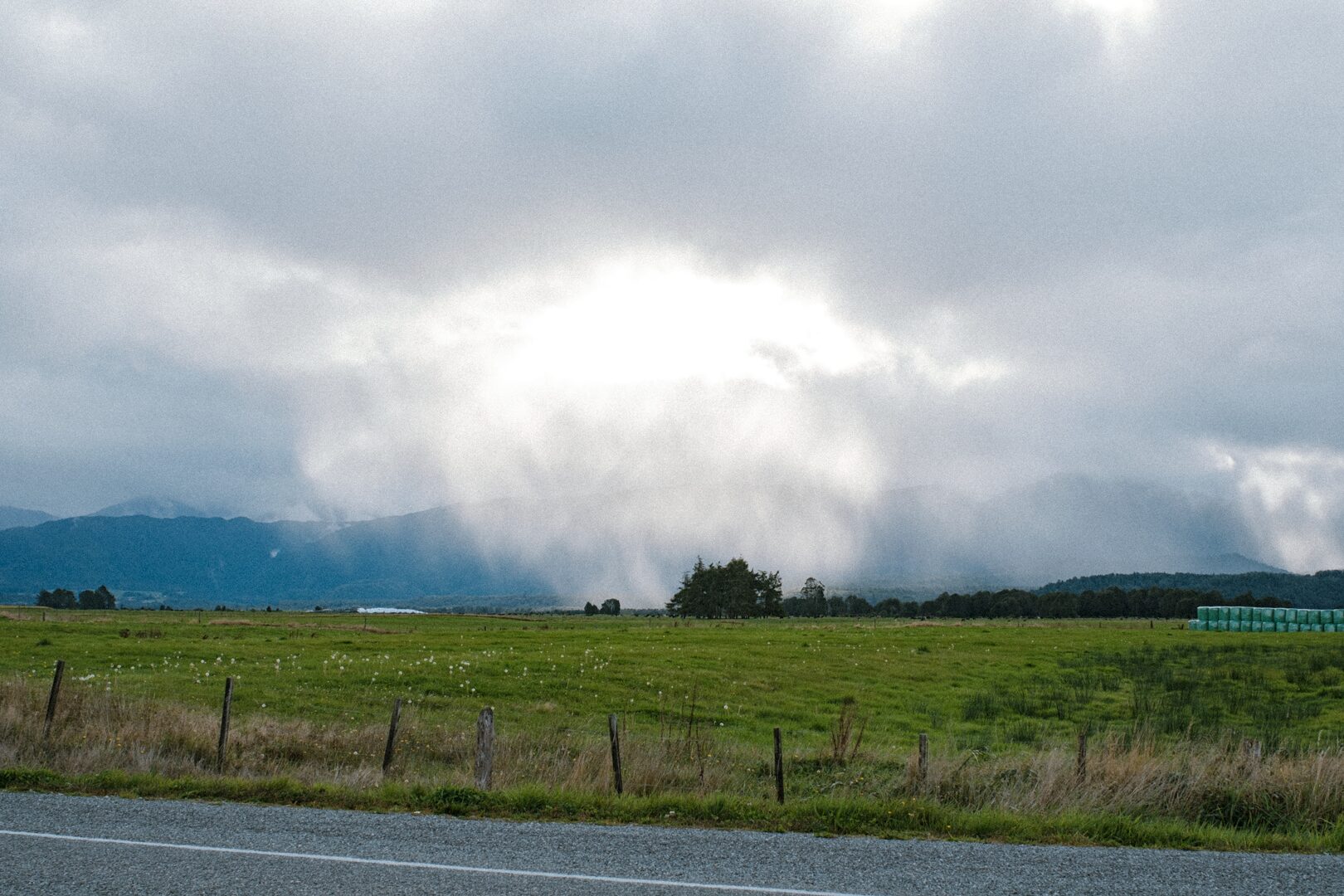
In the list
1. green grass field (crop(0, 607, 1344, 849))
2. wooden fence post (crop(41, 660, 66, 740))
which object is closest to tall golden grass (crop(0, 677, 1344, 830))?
green grass field (crop(0, 607, 1344, 849))

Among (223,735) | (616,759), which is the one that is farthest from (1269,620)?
(223,735)

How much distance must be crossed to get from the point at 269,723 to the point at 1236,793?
869 inches

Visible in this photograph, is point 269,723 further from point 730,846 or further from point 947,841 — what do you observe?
point 947,841

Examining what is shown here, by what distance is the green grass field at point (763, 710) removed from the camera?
17875 mm

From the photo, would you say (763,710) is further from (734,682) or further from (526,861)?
(526,861)

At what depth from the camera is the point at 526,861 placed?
12844mm

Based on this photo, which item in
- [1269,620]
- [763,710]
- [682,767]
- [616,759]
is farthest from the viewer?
[1269,620]

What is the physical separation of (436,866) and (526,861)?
122 cm

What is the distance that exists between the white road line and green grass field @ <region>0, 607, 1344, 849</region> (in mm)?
3991

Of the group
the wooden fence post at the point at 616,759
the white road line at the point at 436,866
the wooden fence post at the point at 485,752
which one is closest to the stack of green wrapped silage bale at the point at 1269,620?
the wooden fence post at the point at 616,759

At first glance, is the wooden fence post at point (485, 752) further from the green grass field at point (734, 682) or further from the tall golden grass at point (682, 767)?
the green grass field at point (734, 682)

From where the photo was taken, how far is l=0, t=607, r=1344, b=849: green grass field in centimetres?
1788

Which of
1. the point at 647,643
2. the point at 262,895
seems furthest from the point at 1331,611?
the point at 262,895

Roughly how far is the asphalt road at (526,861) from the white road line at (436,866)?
1.4 inches
